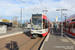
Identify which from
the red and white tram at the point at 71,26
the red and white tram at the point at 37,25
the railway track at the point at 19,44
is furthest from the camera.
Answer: the red and white tram at the point at 71,26

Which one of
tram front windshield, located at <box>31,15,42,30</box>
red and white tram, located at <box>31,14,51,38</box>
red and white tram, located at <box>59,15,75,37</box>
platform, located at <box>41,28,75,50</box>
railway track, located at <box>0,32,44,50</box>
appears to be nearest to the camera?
platform, located at <box>41,28,75,50</box>

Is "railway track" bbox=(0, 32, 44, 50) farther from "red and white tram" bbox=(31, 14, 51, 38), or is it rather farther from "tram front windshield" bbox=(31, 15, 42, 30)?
"tram front windshield" bbox=(31, 15, 42, 30)

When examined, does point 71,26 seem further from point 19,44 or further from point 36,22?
point 19,44

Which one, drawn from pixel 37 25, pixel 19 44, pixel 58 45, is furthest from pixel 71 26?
pixel 19 44

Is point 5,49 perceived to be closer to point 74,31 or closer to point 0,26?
point 74,31

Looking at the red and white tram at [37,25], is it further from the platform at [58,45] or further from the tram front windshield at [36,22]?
the platform at [58,45]

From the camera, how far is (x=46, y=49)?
22.5 feet

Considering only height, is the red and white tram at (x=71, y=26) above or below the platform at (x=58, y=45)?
above

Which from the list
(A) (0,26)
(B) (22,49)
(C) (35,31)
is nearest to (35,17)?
A: (C) (35,31)

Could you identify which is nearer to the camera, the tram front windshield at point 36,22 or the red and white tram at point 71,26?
the tram front windshield at point 36,22

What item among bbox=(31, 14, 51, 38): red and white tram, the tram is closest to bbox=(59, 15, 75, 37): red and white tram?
the tram

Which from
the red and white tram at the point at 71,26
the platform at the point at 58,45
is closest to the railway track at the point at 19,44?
the platform at the point at 58,45

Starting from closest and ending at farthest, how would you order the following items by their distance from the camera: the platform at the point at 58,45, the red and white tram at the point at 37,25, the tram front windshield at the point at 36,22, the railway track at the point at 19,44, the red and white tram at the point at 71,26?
1. the platform at the point at 58,45
2. the railway track at the point at 19,44
3. the red and white tram at the point at 37,25
4. the tram front windshield at the point at 36,22
5. the red and white tram at the point at 71,26

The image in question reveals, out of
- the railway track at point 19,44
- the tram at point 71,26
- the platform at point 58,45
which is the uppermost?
the tram at point 71,26
